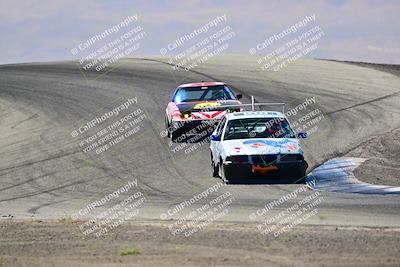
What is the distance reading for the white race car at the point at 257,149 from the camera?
Result: 1546cm

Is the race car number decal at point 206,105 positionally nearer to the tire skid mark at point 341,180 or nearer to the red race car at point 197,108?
the red race car at point 197,108

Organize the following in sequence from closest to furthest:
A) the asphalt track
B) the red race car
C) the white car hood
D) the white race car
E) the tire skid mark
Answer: the asphalt track < the tire skid mark < the white race car < the white car hood < the red race car

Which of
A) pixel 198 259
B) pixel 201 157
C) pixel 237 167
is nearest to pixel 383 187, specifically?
pixel 237 167

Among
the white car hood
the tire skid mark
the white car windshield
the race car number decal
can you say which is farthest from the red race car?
the white car hood

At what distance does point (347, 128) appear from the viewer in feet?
75.0

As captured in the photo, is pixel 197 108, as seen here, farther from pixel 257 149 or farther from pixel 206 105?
pixel 257 149

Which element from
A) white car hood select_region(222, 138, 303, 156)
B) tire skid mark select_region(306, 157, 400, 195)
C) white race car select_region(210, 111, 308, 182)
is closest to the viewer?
tire skid mark select_region(306, 157, 400, 195)

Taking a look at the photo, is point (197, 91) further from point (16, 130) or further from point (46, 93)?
point (46, 93)

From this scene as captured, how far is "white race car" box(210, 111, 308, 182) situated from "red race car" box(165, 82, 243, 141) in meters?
2.70

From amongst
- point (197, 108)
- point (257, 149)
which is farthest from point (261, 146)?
point (197, 108)

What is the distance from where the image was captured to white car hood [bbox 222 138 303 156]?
15.6 meters

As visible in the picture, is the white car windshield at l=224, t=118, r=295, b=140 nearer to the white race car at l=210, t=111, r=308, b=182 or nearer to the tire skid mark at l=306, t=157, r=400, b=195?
the white race car at l=210, t=111, r=308, b=182

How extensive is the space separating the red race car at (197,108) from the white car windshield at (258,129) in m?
2.66

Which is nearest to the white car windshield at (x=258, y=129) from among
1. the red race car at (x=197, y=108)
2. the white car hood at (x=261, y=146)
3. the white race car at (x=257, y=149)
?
the white race car at (x=257, y=149)
